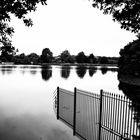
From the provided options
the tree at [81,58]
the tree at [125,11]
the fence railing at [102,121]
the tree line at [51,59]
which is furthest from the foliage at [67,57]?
the tree at [125,11]

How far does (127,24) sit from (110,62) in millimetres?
181799

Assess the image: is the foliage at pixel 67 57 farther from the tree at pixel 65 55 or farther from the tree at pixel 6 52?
the tree at pixel 6 52

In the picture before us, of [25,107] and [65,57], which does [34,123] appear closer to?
[25,107]

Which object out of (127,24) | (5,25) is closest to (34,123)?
(5,25)

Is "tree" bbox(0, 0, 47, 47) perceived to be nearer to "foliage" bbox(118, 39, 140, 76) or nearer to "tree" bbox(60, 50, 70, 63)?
"foliage" bbox(118, 39, 140, 76)

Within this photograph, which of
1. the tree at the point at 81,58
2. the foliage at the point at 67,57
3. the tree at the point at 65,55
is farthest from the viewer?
the tree at the point at 65,55

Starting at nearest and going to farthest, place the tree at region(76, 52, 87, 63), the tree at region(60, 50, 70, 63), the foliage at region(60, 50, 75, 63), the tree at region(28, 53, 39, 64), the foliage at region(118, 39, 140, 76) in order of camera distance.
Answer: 1. the foliage at region(118, 39, 140, 76)
2. the tree at region(28, 53, 39, 64)
3. the tree at region(76, 52, 87, 63)
4. the foliage at region(60, 50, 75, 63)
5. the tree at region(60, 50, 70, 63)

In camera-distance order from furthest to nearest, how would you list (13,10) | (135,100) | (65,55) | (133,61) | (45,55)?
(65,55) → (45,55) → (133,61) → (135,100) → (13,10)

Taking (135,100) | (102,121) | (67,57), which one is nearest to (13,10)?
(102,121)

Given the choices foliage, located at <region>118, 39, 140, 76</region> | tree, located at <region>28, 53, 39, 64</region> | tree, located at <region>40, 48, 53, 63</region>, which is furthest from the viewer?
tree, located at <region>28, 53, 39, 64</region>

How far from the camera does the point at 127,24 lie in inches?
349

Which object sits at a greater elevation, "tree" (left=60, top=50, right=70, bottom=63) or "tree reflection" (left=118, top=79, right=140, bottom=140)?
"tree" (left=60, top=50, right=70, bottom=63)

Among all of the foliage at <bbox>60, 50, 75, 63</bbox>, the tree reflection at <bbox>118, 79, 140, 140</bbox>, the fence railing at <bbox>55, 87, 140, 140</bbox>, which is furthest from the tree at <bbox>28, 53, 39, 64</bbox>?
the fence railing at <bbox>55, 87, 140, 140</bbox>

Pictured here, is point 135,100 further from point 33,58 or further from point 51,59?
point 33,58
